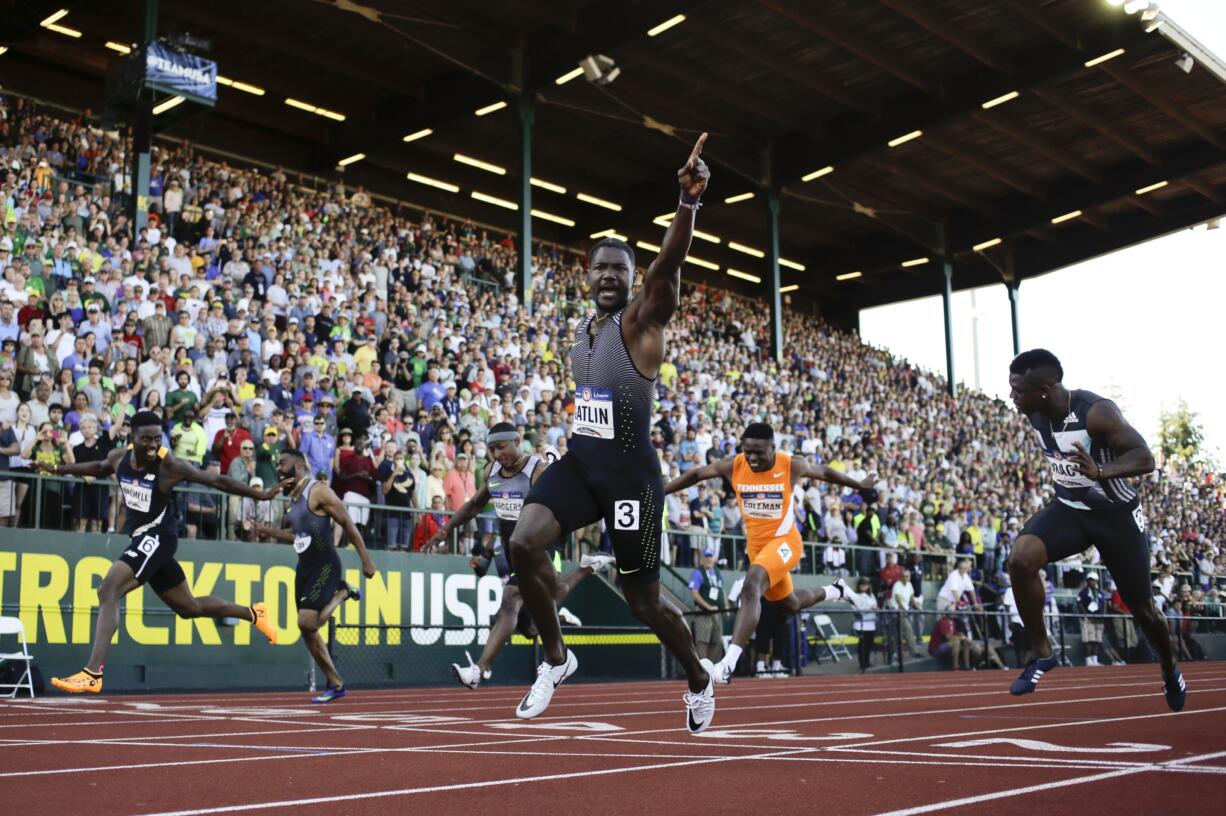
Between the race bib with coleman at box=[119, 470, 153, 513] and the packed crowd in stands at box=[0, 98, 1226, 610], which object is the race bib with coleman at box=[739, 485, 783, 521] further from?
the packed crowd in stands at box=[0, 98, 1226, 610]

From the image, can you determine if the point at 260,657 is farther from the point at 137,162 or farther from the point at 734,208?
the point at 734,208

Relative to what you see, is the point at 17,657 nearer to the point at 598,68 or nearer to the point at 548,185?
the point at 598,68

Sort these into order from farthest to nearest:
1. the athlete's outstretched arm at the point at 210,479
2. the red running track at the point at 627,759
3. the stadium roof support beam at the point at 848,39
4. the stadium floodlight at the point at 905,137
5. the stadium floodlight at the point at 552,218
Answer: the stadium floodlight at the point at 552,218, the stadium floodlight at the point at 905,137, the stadium roof support beam at the point at 848,39, the athlete's outstretched arm at the point at 210,479, the red running track at the point at 627,759

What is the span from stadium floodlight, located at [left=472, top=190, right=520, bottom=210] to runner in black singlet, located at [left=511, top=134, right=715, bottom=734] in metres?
29.5

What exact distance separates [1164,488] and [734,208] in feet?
61.3

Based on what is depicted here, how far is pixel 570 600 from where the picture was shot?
20.7 metres

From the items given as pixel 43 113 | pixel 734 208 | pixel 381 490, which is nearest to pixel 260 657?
pixel 381 490

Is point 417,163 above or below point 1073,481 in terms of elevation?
above

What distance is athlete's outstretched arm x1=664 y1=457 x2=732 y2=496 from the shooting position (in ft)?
36.2

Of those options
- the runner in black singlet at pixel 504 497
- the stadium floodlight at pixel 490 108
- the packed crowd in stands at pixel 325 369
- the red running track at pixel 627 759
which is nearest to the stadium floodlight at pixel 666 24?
the stadium floodlight at pixel 490 108

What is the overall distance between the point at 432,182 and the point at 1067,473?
92.9ft

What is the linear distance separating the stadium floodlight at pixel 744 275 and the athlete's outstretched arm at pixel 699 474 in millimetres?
32911

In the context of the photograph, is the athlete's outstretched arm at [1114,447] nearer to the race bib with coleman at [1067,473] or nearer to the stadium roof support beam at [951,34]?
the race bib with coleman at [1067,473]

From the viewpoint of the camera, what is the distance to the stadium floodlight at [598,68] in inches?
1072
